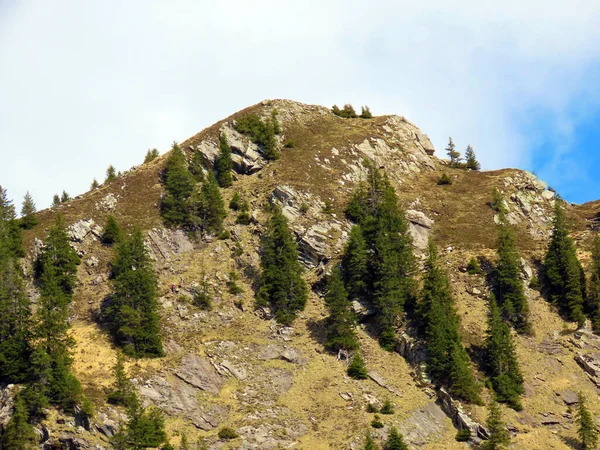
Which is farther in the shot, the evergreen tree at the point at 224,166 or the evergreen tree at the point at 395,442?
the evergreen tree at the point at 224,166

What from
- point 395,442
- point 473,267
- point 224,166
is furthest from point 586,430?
point 224,166

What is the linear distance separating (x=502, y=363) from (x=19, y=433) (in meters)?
55.0

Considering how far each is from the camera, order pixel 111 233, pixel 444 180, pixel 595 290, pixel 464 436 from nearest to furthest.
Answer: pixel 464 436
pixel 595 290
pixel 111 233
pixel 444 180

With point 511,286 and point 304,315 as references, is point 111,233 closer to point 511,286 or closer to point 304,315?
point 304,315

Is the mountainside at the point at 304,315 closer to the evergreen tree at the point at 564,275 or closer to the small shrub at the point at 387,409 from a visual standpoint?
the small shrub at the point at 387,409

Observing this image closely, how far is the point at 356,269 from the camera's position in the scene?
3686 inches

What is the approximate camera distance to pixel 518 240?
106125mm

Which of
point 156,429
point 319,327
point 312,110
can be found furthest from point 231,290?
point 312,110

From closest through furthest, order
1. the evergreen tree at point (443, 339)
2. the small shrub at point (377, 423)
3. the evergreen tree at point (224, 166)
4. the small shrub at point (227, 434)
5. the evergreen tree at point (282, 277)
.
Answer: the small shrub at point (227, 434), the small shrub at point (377, 423), the evergreen tree at point (443, 339), the evergreen tree at point (282, 277), the evergreen tree at point (224, 166)

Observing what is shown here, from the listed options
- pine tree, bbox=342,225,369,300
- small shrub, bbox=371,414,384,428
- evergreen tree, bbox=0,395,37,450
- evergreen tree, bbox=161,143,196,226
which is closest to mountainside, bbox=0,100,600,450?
small shrub, bbox=371,414,384,428

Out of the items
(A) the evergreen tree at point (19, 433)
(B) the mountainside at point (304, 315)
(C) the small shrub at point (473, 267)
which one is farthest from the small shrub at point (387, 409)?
(A) the evergreen tree at point (19, 433)

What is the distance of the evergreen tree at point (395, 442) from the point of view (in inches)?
2650

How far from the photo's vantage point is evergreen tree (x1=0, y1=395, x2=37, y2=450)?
6238 cm

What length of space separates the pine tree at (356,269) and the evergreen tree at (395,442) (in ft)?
90.4
